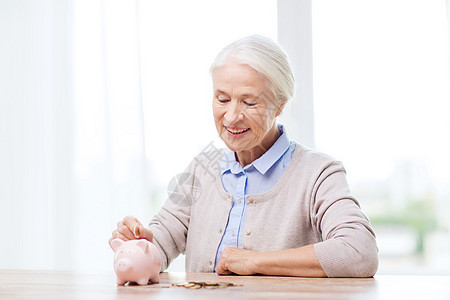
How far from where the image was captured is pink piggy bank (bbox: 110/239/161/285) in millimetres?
1208

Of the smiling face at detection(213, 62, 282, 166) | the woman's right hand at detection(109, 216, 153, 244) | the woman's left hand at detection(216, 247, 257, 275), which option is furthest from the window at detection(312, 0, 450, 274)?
the woman's right hand at detection(109, 216, 153, 244)

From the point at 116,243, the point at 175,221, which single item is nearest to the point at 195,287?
the point at 116,243

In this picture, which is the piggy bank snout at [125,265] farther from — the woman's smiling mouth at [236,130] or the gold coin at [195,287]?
the woman's smiling mouth at [236,130]

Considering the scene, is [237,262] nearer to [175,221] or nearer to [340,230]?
[340,230]

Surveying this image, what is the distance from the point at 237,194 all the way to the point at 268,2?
3.86 feet

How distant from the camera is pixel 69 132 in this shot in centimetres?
275

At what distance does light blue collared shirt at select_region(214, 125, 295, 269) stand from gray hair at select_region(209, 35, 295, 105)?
0.16 meters

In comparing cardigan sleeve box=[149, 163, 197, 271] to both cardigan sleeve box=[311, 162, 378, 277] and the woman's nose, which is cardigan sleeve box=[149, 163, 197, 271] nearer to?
the woman's nose

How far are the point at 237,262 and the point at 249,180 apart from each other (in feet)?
1.26

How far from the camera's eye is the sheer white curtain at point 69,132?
8.74 ft

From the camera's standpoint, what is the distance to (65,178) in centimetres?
274

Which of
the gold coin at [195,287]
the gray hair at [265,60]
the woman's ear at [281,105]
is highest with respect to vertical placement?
the gray hair at [265,60]

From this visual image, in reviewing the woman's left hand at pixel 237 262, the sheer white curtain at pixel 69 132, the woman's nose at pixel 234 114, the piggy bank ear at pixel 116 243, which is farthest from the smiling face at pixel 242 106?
the sheer white curtain at pixel 69 132

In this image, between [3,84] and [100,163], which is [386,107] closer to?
[100,163]
